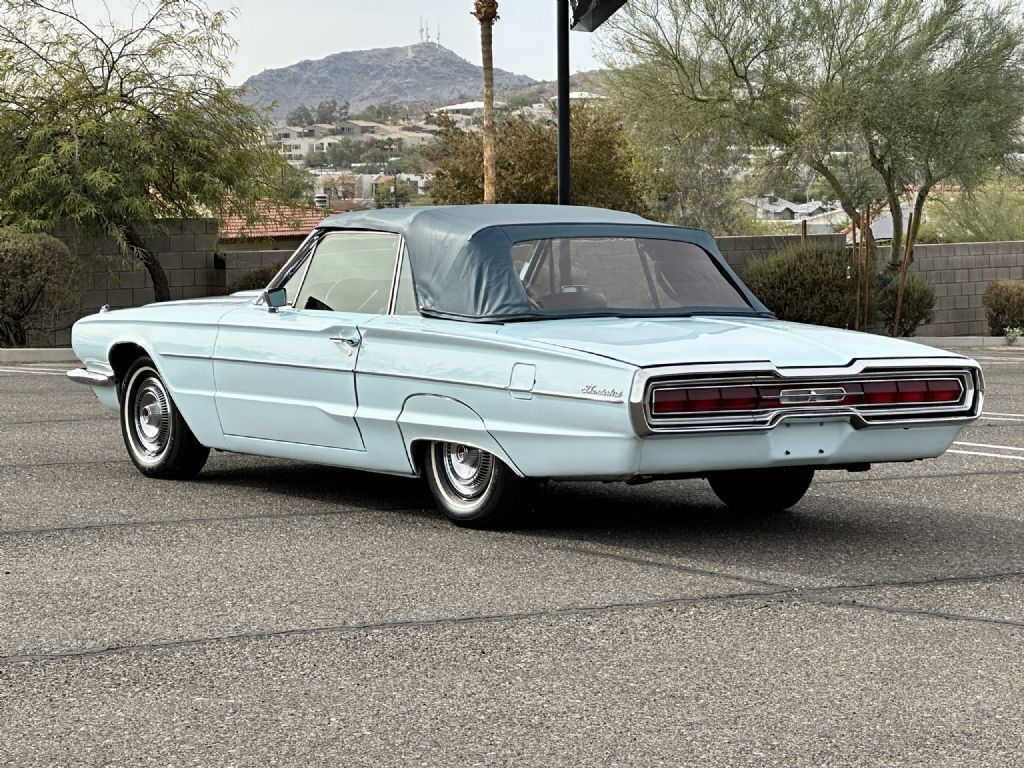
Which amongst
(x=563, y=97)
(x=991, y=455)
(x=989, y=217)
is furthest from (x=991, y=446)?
(x=989, y=217)

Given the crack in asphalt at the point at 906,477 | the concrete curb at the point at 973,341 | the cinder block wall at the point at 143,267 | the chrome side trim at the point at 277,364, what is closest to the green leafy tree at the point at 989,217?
the concrete curb at the point at 973,341

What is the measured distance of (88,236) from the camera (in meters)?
24.6

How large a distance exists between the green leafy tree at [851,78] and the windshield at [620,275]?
70.5 feet

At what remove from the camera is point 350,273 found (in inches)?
355

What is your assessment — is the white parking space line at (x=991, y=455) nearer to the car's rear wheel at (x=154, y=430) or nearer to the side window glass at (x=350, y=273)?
the side window glass at (x=350, y=273)

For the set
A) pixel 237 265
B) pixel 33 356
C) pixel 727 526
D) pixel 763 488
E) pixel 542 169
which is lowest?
pixel 33 356

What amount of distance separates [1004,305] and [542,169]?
20.7 m

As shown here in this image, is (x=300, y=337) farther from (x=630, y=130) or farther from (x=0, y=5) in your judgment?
(x=630, y=130)

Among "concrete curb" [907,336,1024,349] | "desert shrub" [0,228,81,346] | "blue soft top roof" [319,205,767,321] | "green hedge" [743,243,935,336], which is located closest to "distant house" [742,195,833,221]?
"green hedge" [743,243,935,336]

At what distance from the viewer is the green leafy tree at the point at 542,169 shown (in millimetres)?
47656

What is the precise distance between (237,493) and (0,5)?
18.4m

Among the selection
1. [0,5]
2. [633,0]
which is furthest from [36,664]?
[633,0]

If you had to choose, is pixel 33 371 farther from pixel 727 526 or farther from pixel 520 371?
pixel 520 371

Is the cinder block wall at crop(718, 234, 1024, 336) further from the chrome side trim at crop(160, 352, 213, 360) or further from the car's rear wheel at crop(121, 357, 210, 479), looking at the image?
the chrome side trim at crop(160, 352, 213, 360)
